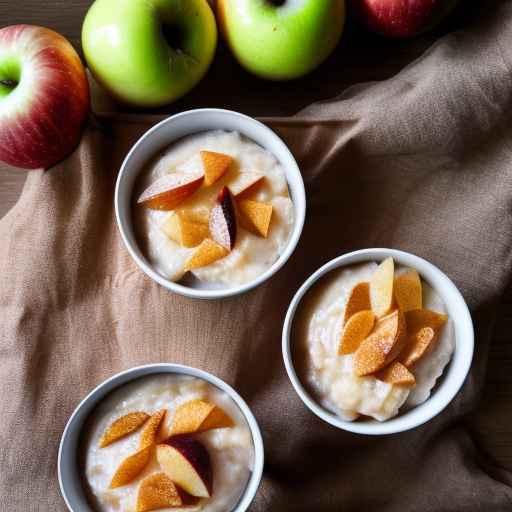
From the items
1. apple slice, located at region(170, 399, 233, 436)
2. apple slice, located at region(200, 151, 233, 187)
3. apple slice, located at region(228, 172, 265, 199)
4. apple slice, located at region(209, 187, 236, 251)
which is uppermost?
apple slice, located at region(200, 151, 233, 187)

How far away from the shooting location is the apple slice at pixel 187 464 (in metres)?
0.96

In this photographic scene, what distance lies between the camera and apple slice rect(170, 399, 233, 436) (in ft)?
3.24

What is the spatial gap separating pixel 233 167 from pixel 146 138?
156mm

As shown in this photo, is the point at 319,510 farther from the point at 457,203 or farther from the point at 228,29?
the point at 228,29

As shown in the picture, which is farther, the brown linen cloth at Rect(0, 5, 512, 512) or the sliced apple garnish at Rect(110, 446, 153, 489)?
the brown linen cloth at Rect(0, 5, 512, 512)

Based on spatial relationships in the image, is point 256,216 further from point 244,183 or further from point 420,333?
point 420,333

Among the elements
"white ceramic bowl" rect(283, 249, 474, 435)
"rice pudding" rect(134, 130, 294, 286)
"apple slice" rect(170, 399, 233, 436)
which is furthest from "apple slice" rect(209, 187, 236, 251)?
"apple slice" rect(170, 399, 233, 436)

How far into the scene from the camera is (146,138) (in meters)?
1.09

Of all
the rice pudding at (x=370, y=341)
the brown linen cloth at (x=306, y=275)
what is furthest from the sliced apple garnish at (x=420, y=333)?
the brown linen cloth at (x=306, y=275)

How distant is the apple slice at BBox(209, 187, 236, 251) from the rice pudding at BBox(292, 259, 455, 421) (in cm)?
17

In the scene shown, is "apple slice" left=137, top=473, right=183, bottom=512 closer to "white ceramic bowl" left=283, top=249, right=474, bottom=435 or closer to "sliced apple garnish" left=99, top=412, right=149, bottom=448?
"sliced apple garnish" left=99, top=412, right=149, bottom=448

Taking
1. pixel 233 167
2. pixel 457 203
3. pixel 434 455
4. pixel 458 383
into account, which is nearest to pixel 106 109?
pixel 233 167

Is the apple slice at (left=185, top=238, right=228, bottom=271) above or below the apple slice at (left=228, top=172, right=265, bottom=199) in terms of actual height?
below

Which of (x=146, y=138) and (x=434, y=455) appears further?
(x=434, y=455)
